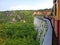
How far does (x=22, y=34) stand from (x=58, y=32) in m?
12.7

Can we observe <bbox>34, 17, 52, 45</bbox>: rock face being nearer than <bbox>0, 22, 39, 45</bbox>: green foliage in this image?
Yes

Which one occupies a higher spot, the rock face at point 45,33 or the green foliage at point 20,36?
the rock face at point 45,33

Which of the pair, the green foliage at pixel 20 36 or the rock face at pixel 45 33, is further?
the green foliage at pixel 20 36

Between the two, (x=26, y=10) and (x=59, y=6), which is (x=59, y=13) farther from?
(x=26, y=10)

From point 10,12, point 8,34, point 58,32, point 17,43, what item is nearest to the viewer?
point 58,32

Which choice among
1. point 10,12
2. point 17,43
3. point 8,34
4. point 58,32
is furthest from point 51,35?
point 10,12

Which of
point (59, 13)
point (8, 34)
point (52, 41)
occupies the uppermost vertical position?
point (59, 13)

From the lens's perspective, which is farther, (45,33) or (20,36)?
(20,36)

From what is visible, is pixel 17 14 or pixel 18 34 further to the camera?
pixel 17 14

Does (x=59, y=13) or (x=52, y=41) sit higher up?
(x=59, y=13)

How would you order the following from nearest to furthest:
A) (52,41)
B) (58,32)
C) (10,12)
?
(52,41) < (58,32) < (10,12)

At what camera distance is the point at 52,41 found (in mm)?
3410

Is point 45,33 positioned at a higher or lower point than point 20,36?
higher

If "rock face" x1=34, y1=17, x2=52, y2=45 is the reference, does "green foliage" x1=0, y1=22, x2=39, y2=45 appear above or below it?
below
